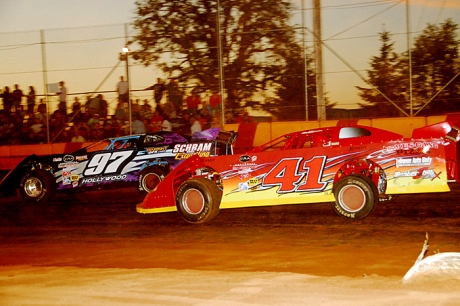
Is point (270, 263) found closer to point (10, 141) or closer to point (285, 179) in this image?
point (285, 179)

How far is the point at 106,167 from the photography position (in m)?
13.8

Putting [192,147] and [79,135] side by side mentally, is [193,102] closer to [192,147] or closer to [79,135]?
[79,135]

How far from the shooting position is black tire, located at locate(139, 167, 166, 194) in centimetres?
1335

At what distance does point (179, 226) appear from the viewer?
10156mm

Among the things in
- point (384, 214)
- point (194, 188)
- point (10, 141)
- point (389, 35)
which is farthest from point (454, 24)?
point (10, 141)

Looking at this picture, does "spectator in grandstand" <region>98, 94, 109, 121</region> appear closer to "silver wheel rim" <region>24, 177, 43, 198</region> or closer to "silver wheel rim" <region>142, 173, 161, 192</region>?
"silver wheel rim" <region>24, 177, 43, 198</region>

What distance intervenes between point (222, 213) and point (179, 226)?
3.73 ft

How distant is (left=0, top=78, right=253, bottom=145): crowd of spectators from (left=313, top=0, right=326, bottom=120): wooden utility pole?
90.2 inches

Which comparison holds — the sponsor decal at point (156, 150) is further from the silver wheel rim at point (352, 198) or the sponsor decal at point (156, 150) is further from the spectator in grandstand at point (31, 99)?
the spectator in grandstand at point (31, 99)

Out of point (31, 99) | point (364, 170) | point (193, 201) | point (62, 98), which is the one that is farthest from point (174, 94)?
point (364, 170)

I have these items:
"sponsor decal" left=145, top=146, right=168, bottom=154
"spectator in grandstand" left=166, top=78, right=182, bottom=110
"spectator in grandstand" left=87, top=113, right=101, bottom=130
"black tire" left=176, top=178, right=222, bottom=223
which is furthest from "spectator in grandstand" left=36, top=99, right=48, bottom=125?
"black tire" left=176, top=178, right=222, bottom=223

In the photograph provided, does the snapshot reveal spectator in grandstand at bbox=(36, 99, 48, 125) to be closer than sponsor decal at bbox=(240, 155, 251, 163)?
No

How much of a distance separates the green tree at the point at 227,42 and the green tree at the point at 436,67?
3354 millimetres

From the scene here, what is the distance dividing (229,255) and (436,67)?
1203 centimetres
